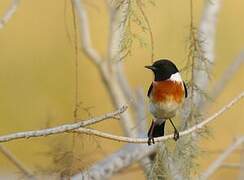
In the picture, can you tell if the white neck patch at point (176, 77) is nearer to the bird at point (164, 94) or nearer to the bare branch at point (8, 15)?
the bird at point (164, 94)

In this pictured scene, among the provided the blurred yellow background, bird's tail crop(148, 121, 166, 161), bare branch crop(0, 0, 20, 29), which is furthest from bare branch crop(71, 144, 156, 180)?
the blurred yellow background

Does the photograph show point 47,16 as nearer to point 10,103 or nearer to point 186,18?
point 10,103

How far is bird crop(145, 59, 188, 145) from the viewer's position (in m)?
1.97

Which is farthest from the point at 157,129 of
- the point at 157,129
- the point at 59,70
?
the point at 59,70

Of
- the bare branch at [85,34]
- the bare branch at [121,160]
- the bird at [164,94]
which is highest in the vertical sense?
the bare branch at [85,34]

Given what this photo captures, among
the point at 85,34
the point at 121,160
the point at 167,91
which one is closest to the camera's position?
the point at 167,91

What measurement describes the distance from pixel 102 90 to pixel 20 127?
461mm

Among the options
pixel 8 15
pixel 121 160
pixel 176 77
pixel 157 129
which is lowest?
pixel 121 160

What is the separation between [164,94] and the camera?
1988 millimetres

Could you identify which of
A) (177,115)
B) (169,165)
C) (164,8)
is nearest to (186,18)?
(164,8)

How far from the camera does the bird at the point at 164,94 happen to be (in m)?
1.97

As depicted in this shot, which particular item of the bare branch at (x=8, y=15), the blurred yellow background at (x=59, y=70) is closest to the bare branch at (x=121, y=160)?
the bare branch at (x=8, y=15)

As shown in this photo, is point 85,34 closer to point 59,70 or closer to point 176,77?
point 176,77

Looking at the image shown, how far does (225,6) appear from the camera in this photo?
3.75 meters
